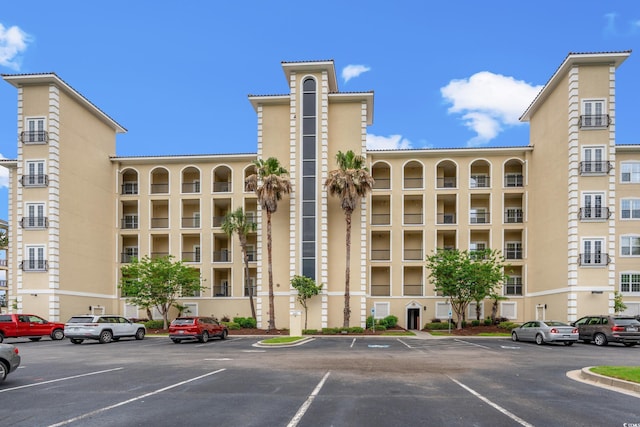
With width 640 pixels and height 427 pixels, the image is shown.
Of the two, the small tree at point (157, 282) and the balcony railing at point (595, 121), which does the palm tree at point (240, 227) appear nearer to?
the small tree at point (157, 282)

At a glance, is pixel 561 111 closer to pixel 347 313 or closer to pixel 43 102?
pixel 347 313

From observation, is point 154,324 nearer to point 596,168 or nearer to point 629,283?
point 596,168

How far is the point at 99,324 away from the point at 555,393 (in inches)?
952

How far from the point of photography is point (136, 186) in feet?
148

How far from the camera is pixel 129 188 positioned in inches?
1779

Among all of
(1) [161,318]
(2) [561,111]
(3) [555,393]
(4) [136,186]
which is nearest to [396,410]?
(3) [555,393]

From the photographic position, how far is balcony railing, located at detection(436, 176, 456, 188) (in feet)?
141

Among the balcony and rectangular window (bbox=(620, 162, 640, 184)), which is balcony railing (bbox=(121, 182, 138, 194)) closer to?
the balcony

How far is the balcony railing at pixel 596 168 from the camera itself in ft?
109

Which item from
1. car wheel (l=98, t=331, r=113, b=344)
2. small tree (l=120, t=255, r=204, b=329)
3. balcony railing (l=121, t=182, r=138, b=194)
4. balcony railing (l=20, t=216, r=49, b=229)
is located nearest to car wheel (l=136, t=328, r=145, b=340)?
car wheel (l=98, t=331, r=113, b=344)

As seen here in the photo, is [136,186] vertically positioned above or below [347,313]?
above

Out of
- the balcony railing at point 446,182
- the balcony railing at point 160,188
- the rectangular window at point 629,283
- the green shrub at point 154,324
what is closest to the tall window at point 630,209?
the rectangular window at point 629,283

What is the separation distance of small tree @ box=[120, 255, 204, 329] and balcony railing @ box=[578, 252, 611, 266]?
91.6ft

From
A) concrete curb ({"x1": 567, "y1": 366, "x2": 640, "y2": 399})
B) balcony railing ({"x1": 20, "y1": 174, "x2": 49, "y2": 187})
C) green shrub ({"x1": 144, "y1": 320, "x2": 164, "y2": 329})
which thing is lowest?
green shrub ({"x1": 144, "y1": 320, "x2": 164, "y2": 329})
